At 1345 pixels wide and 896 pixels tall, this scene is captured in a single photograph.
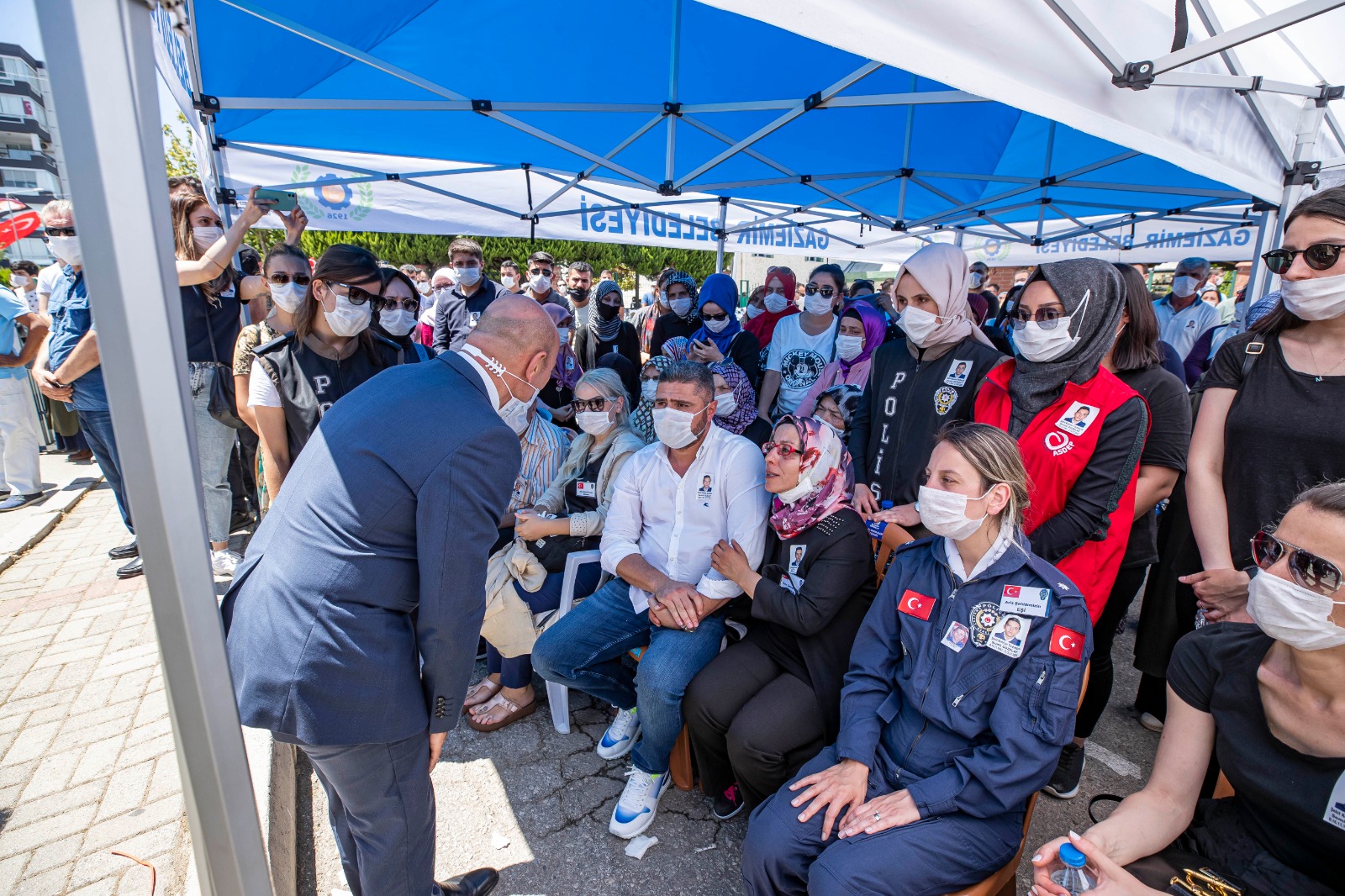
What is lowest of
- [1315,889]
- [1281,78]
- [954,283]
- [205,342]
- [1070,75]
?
[1315,889]

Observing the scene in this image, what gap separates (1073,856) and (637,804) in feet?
4.74

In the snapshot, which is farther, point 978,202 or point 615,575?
point 978,202

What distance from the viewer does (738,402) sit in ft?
12.9

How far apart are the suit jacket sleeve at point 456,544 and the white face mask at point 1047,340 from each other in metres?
1.79

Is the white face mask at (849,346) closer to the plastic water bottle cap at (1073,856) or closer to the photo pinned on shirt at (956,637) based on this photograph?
the photo pinned on shirt at (956,637)

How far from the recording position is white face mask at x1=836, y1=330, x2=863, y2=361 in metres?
4.05

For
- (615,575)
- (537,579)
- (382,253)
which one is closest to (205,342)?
(537,579)

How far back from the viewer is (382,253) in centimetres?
2109

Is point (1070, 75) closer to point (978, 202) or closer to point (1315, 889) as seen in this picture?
point (1315, 889)

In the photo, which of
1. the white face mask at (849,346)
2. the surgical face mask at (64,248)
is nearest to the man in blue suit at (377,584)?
the surgical face mask at (64,248)

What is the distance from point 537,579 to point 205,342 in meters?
2.38

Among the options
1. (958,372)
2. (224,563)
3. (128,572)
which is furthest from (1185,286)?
(128,572)

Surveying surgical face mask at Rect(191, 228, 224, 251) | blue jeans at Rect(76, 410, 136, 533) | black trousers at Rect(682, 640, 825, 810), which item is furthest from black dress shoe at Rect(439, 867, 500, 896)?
surgical face mask at Rect(191, 228, 224, 251)

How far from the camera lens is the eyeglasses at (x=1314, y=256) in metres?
1.70
